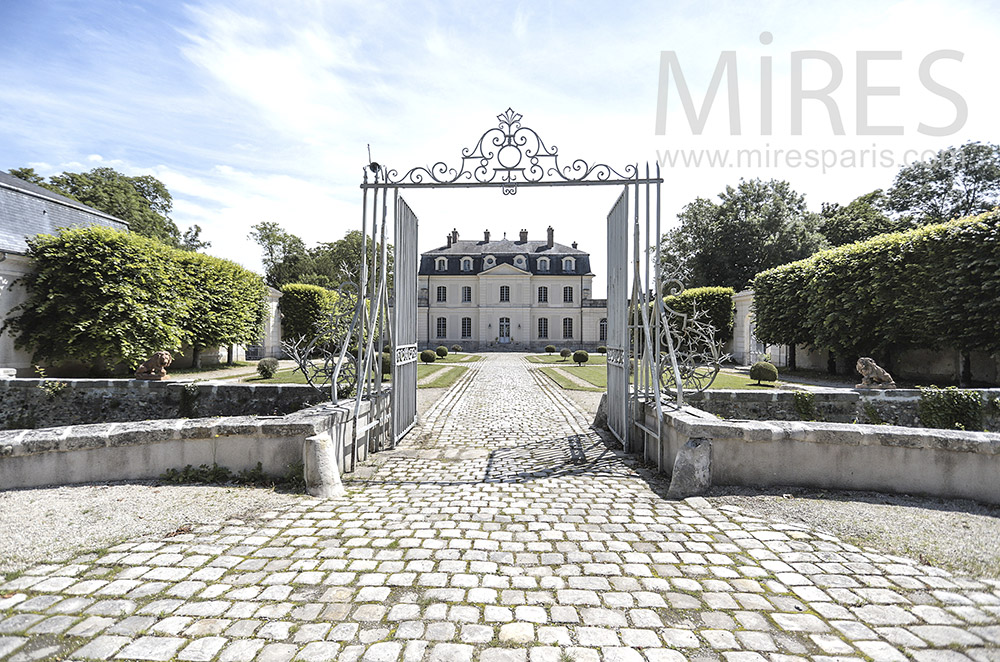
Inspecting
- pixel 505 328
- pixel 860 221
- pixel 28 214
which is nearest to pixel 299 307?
pixel 28 214

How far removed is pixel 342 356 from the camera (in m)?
5.02

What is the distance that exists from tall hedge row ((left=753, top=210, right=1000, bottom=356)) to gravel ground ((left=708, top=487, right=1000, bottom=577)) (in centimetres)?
1079

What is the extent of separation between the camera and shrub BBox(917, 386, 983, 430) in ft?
17.1

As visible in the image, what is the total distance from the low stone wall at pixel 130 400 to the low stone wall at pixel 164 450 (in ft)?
6.87

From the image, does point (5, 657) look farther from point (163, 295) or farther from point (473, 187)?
point (163, 295)

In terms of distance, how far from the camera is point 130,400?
6.65 meters

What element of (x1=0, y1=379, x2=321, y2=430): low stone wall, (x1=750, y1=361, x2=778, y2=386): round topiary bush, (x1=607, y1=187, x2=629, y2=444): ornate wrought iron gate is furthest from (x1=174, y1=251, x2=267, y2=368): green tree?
(x1=750, y1=361, x2=778, y2=386): round topiary bush

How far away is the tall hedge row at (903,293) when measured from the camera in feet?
38.0

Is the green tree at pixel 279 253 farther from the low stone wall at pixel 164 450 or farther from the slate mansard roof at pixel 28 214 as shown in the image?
the low stone wall at pixel 164 450

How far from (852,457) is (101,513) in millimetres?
5455

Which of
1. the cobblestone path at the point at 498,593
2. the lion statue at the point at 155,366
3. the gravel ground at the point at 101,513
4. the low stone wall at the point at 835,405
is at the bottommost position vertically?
the cobblestone path at the point at 498,593

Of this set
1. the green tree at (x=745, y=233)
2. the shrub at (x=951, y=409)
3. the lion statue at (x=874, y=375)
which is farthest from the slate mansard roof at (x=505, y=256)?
the shrub at (x=951, y=409)

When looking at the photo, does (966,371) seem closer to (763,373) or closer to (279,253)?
(763,373)

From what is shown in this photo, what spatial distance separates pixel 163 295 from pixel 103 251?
1.79 meters
